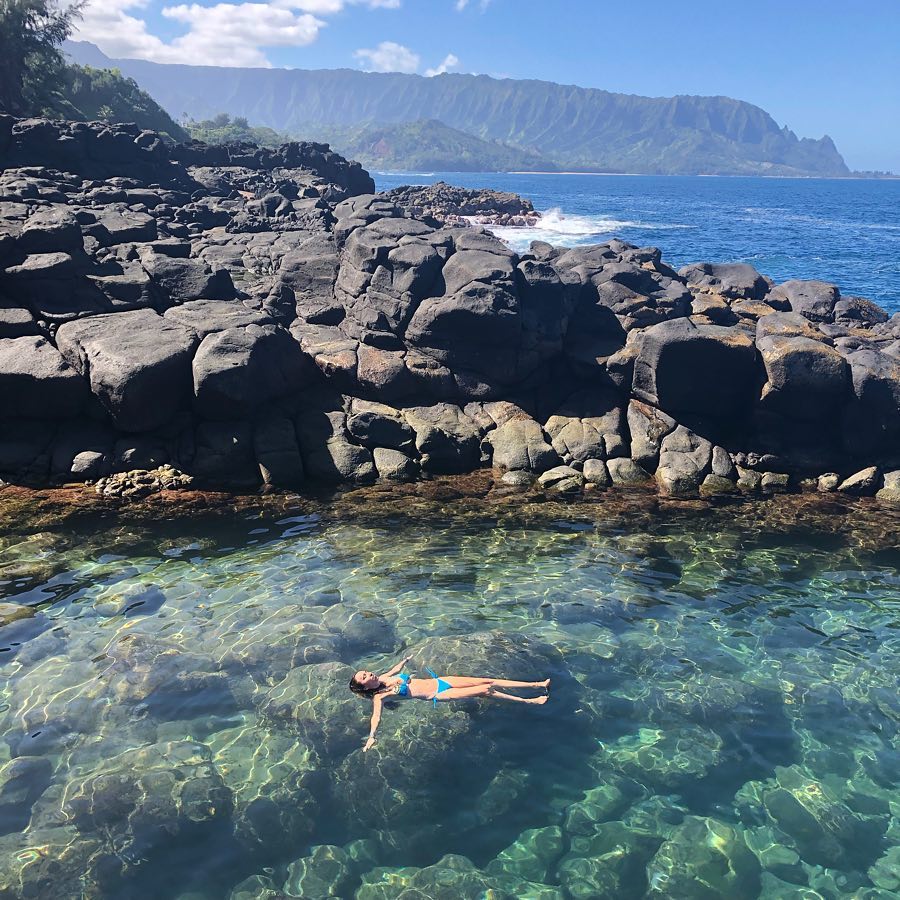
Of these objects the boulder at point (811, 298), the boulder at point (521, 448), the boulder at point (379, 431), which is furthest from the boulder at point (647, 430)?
the boulder at point (811, 298)

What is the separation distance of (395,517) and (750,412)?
41.4ft

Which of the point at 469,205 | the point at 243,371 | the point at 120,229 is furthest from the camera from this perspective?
the point at 469,205

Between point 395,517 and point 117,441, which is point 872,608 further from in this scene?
point 117,441

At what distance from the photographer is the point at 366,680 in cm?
1164

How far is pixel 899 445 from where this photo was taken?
2203cm

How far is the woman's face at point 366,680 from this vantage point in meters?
11.6

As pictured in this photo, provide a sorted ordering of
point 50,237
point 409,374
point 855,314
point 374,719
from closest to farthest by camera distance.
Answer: point 374,719, point 409,374, point 50,237, point 855,314

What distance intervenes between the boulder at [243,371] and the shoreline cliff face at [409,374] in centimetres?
7

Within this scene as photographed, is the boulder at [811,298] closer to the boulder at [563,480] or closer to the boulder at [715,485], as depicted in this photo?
the boulder at [715,485]

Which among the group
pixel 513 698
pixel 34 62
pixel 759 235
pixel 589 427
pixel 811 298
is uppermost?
pixel 34 62

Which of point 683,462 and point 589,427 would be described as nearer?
point 683,462

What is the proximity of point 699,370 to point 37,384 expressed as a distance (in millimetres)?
20543

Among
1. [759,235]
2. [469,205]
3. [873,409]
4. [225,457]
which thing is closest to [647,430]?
[873,409]

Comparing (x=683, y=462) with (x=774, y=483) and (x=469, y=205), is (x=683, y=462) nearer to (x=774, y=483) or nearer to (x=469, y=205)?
(x=774, y=483)
